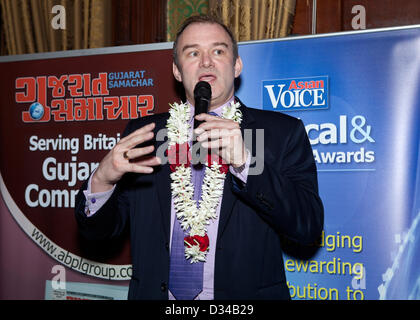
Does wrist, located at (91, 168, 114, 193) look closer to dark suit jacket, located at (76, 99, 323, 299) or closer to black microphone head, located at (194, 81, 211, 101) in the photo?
dark suit jacket, located at (76, 99, 323, 299)

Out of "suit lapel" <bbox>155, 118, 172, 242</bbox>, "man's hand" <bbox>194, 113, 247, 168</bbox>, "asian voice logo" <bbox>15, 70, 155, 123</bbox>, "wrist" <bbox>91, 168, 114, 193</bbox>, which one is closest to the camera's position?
"man's hand" <bbox>194, 113, 247, 168</bbox>

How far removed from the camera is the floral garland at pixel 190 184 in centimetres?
170

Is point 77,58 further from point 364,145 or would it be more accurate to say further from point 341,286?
point 341,286

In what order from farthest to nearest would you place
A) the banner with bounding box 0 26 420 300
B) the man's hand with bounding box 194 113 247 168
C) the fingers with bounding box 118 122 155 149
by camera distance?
the banner with bounding box 0 26 420 300 → the fingers with bounding box 118 122 155 149 → the man's hand with bounding box 194 113 247 168

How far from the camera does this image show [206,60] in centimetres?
185

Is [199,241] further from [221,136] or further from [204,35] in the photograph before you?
[204,35]

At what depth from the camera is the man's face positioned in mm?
1848

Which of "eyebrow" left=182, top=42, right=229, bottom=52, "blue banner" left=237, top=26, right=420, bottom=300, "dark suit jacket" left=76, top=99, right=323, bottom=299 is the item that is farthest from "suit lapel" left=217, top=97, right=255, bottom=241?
"blue banner" left=237, top=26, right=420, bottom=300

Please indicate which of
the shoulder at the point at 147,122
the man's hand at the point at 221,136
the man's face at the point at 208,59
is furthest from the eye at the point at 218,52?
the man's hand at the point at 221,136

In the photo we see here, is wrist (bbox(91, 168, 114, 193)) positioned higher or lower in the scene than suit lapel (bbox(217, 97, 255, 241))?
higher

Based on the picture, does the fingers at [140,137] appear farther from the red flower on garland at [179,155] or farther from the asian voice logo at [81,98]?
the asian voice logo at [81,98]

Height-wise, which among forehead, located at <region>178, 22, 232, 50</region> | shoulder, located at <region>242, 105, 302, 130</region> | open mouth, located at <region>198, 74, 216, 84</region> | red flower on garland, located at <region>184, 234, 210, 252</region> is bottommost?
red flower on garland, located at <region>184, 234, 210, 252</region>

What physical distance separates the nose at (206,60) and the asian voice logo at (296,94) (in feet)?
2.06
